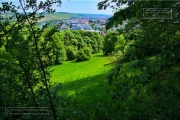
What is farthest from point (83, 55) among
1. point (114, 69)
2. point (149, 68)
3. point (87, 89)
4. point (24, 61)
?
point (114, 69)

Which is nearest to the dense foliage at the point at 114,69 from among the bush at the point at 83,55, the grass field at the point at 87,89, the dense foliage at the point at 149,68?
the dense foliage at the point at 149,68

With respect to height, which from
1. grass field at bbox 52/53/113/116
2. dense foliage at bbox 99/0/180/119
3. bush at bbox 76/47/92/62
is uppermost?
dense foliage at bbox 99/0/180/119

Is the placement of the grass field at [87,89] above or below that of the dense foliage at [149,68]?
below

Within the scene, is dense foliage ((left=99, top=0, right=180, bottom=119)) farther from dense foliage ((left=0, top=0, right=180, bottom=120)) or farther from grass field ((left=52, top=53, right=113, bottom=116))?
A: grass field ((left=52, top=53, right=113, bottom=116))

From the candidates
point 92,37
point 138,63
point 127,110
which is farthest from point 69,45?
point 138,63

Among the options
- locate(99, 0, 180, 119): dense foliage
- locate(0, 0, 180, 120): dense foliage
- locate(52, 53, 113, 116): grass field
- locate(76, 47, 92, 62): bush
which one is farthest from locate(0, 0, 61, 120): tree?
locate(76, 47, 92, 62): bush

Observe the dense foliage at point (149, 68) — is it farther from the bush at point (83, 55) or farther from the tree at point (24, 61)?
the bush at point (83, 55)

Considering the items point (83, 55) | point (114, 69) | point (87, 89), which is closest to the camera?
point (114, 69)

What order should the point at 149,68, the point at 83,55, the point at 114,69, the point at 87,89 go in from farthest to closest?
the point at 83,55
the point at 87,89
the point at 149,68
the point at 114,69

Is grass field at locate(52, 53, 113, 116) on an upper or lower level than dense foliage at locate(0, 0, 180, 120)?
lower

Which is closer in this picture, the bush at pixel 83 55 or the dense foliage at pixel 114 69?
the dense foliage at pixel 114 69

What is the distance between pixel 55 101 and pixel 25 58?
3.86ft

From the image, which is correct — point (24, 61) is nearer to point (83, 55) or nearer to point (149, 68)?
point (149, 68)

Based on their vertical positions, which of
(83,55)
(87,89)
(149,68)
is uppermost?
(149,68)
